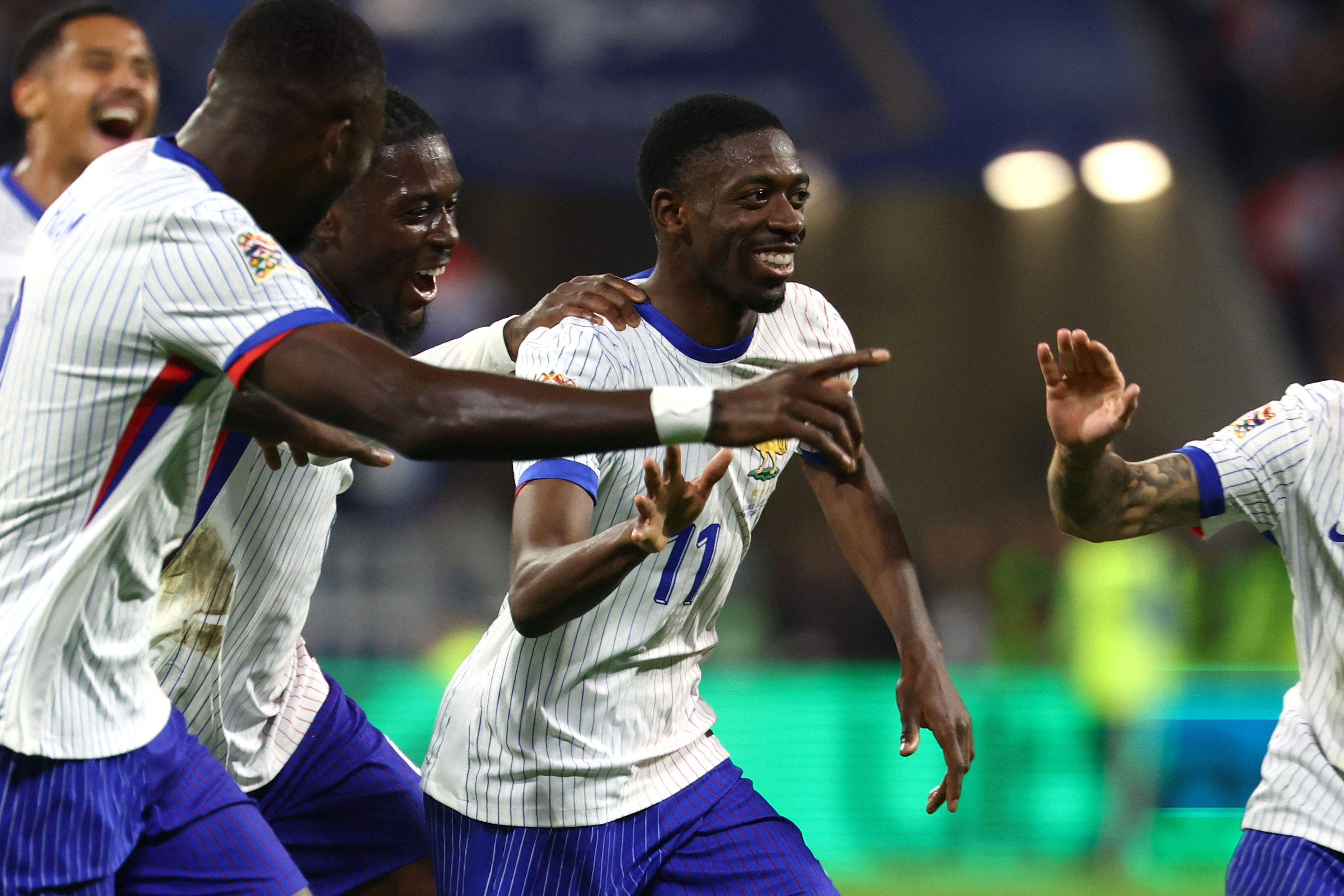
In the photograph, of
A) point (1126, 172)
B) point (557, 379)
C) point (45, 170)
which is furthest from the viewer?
point (1126, 172)

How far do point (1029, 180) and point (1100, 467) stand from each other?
12.6 m

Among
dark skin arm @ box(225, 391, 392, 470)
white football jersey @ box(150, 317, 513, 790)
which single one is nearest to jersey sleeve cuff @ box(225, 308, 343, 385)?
dark skin arm @ box(225, 391, 392, 470)

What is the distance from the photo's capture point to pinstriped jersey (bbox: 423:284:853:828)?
3.21m

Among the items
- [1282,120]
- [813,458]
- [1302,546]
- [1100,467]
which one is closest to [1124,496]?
[1100,467]

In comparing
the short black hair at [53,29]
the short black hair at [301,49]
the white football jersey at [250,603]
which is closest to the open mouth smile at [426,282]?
the white football jersey at [250,603]

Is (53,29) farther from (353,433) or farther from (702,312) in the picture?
(353,433)

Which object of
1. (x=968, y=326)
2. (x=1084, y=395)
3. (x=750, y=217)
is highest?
(x=968, y=326)

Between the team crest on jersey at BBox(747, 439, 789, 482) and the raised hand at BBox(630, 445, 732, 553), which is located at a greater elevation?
the team crest on jersey at BBox(747, 439, 789, 482)

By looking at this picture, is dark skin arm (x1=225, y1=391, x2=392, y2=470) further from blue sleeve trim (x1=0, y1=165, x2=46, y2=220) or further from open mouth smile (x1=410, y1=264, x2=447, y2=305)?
blue sleeve trim (x1=0, y1=165, x2=46, y2=220)

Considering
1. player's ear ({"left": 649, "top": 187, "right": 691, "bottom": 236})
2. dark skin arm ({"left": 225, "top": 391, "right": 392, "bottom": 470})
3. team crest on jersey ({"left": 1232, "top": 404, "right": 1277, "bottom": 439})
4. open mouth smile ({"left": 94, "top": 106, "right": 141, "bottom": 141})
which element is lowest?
dark skin arm ({"left": 225, "top": 391, "right": 392, "bottom": 470})

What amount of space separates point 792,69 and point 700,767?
955 cm

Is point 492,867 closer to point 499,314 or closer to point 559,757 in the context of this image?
point 559,757

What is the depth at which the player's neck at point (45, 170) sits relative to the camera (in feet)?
18.6

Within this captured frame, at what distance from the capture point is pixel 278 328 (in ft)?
7.14
